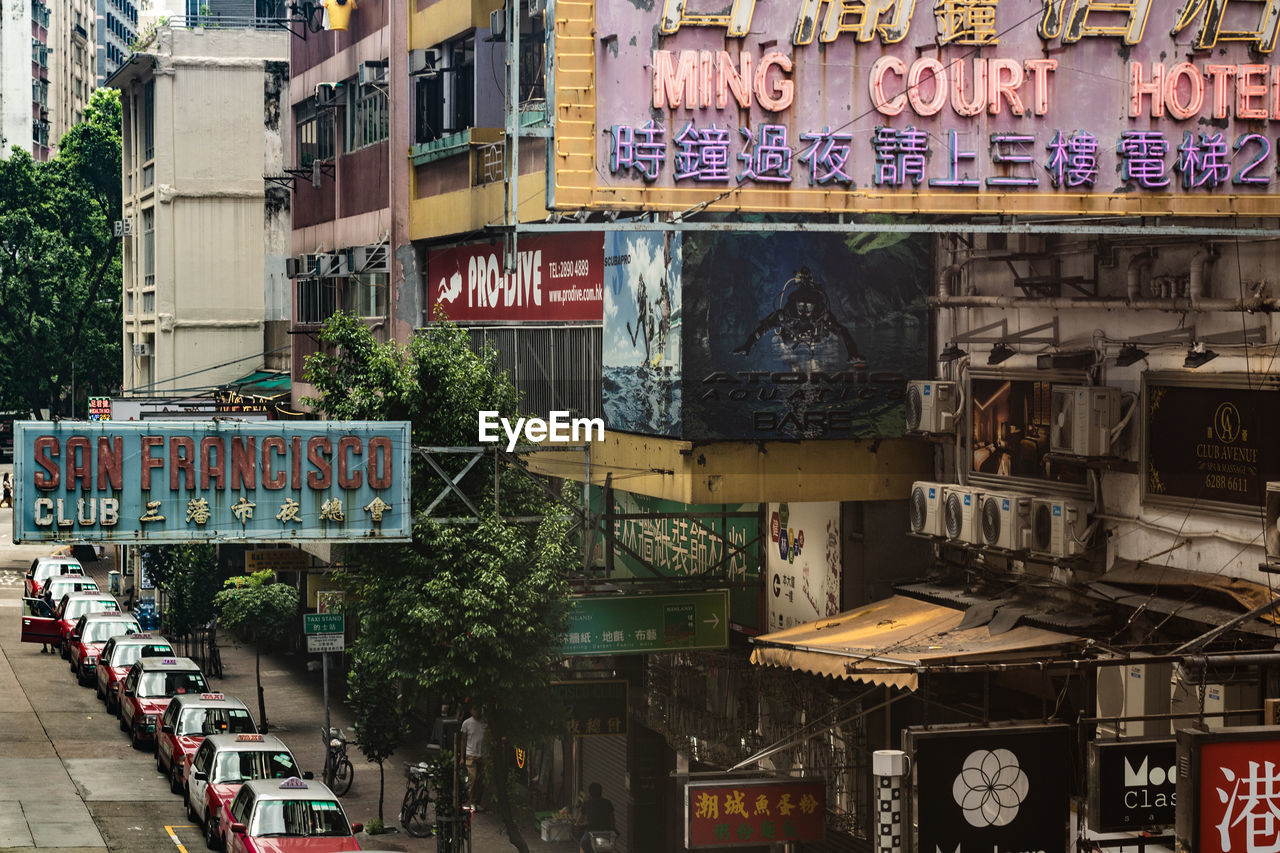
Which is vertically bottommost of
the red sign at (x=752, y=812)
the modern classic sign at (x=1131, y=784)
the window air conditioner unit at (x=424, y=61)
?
the red sign at (x=752, y=812)

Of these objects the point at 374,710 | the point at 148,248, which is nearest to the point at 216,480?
the point at 374,710

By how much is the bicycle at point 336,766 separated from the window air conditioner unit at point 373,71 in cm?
1198

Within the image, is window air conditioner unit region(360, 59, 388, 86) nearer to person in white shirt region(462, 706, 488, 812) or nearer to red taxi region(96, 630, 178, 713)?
red taxi region(96, 630, 178, 713)

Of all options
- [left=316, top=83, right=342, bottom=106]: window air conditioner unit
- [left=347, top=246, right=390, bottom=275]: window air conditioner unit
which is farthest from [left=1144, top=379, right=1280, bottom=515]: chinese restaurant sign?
[left=316, top=83, right=342, bottom=106]: window air conditioner unit

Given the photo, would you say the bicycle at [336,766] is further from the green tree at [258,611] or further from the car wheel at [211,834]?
the green tree at [258,611]

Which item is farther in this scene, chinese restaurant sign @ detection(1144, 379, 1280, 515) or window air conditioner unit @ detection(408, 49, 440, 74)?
window air conditioner unit @ detection(408, 49, 440, 74)

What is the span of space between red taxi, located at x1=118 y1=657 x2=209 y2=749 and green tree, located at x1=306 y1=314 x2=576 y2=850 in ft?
37.9

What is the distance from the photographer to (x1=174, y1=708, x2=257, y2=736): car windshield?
98.4 ft

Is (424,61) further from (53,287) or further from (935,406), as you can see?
(53,287)

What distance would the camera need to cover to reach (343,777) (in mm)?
29734

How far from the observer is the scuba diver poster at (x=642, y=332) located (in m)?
19.9

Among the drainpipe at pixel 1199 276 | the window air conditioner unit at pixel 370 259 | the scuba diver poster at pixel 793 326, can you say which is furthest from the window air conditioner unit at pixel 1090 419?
the window air conditioner unit at pixel 370 259

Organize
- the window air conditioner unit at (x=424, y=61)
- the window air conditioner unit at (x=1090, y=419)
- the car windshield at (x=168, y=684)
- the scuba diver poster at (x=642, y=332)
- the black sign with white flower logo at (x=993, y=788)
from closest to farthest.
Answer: the black sign with white flower logo at (x=993, y=788), the window air conditioner unit at (x=1090, y=419), the scuba diver poster at (x=642, y=332), the window air conditioner unit at (x=424, y=61), the car windshield at (x=168, y=684)

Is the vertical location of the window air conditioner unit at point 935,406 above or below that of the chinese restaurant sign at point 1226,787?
above
